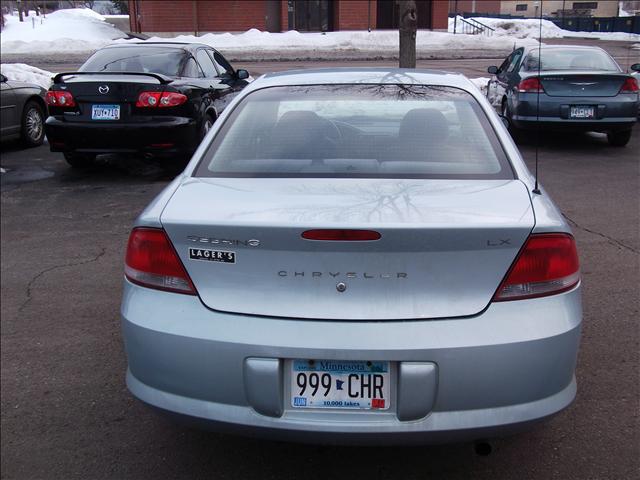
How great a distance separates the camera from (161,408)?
261 cm

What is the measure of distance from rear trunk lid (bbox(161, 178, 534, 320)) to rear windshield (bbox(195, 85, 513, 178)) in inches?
18.3

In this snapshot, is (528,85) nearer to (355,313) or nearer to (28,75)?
(355,313)

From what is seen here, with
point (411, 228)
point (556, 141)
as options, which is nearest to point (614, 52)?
point (556, 141)

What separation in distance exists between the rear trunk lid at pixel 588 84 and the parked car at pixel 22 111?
7.29 meters

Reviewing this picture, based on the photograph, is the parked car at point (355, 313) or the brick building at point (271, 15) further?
the brick building at point (271, 15)

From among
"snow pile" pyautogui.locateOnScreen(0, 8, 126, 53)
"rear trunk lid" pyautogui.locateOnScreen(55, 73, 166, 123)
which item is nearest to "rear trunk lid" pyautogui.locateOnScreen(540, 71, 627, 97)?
"rear trunk lid" pyautogui.locateOnScreen(55, 73, 166, 123)

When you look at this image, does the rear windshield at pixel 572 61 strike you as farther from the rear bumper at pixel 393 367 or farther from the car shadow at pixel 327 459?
the rear bumper at pixel 393 367

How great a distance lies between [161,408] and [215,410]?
0.24m

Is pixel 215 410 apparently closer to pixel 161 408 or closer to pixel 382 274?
pixel 161 408

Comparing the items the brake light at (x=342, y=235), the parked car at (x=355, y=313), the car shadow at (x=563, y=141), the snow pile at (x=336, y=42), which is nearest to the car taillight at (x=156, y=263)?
the parked car at (x=355, y=313)

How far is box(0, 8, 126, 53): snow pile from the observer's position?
226 inches

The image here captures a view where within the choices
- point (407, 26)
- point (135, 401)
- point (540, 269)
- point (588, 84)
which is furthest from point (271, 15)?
point (540, 269)

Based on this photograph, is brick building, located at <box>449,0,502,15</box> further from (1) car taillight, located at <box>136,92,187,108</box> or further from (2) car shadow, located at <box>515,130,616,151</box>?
(1) car taillight, located at <box>136,92,187,108</box>

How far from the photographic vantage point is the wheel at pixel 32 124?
399 inches
